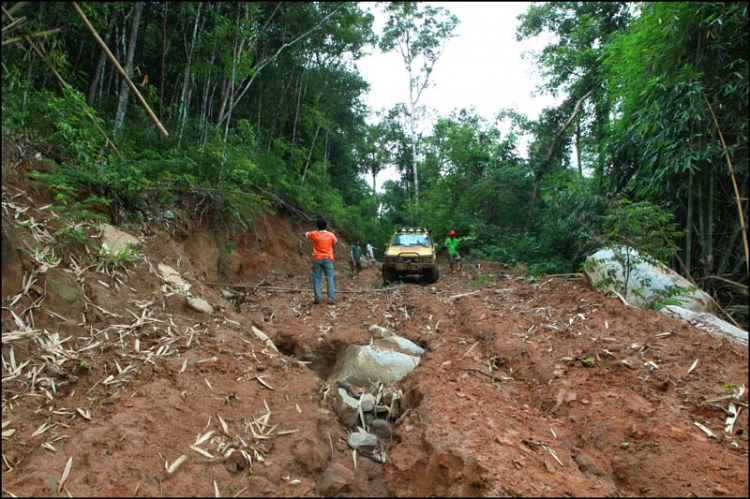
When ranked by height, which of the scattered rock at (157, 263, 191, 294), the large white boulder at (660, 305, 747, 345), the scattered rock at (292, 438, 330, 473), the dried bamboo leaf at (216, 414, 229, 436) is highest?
the scattered rock at (157, 263, 191, 294)

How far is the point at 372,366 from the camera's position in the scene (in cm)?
400

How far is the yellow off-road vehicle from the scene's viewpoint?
1005 centimetres

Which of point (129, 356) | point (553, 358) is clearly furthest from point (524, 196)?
point (129, 356)

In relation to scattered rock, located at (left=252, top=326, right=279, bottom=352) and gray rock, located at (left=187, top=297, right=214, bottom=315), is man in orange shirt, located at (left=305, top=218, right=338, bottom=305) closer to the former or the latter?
scattered rock, located at (left=252, top=326, right=279, bottom=352)

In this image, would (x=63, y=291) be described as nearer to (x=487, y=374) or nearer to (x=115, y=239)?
(x=115, y=239)

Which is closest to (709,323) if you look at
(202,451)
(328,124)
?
(202,451)

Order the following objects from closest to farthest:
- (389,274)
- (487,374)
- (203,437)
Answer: (203,437)
(487,374)
(389,274)

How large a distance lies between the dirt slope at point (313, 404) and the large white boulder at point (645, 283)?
679 millimetres

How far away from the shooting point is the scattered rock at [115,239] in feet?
14.0

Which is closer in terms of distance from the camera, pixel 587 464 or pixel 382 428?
pixel 587 464

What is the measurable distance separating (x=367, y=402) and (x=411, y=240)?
8.34 meters

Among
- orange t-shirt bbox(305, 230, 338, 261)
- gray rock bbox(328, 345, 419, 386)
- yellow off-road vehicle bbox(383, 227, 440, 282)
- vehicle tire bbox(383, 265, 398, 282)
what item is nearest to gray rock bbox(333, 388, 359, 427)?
gray rock bbox(328, 345, 419, 386)

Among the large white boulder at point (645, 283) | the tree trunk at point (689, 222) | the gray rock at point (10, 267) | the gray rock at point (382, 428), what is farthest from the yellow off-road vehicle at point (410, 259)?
the gray rock at point (10, 267)

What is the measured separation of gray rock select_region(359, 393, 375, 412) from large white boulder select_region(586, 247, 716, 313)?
4174mm
